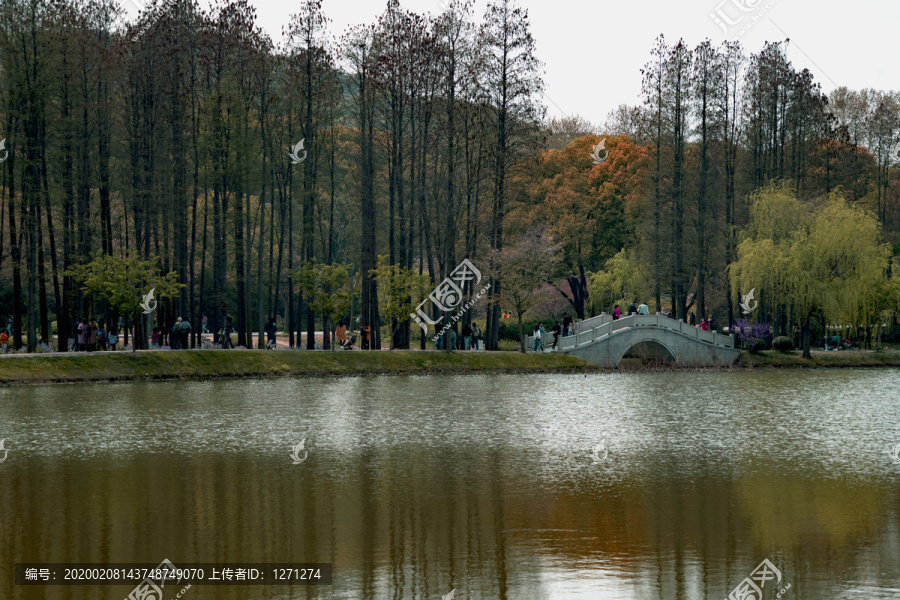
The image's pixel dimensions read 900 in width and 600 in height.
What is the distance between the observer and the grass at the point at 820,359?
1943 inches

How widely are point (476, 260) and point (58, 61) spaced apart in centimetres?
2269

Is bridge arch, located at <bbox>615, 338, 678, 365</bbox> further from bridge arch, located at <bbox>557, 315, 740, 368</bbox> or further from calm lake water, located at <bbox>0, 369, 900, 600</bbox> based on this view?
calm lake water, located at <bbox>0, 369, 900, 600</bbox>

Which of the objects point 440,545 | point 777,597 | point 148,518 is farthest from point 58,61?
point 777,597

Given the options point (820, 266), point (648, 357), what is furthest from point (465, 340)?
point (820, 266)

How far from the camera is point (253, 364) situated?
39.2m

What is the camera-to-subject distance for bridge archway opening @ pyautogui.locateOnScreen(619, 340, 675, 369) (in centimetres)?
4991

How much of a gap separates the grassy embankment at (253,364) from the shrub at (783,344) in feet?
39.0

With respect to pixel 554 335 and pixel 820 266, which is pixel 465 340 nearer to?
pixel 554 335

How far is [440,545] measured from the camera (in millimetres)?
11086

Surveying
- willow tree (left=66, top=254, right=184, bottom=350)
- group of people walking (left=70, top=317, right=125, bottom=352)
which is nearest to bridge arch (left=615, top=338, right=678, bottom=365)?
willow tree (left=66, top=254, right=184, bottom=350)

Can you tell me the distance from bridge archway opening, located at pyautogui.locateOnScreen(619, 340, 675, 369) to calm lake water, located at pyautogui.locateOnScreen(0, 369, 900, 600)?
894 inches

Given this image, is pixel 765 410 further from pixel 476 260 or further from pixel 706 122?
pixel 706 122

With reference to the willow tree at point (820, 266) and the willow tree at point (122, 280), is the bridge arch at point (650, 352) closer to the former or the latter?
the willow tree at point (820, 266)

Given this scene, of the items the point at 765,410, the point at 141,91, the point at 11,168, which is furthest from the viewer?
the point at 141,91
